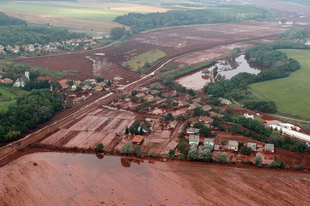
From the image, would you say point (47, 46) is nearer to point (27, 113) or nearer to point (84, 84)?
point (84, 84)

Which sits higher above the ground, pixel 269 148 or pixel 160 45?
pixel 160 45

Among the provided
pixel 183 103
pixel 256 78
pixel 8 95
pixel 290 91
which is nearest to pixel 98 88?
pixel 8 95

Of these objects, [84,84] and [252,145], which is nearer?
[252,145]

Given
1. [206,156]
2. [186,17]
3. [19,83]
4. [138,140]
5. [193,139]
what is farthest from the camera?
[186,17]

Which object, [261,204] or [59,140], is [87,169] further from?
[261,204]

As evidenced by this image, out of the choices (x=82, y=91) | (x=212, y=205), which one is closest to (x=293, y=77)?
(x=82, y=91)

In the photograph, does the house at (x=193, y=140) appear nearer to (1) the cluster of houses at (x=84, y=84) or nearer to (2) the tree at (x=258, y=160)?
(2) the tree at (x=258, y=160)

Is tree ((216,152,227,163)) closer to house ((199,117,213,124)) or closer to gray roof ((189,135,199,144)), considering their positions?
gray roof ((189,135,199,144))
